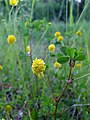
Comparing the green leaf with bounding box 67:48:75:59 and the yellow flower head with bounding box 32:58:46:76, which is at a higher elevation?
the green leaf with bounding box 67:48:75:59

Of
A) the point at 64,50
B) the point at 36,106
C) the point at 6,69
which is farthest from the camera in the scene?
the point at 6,69

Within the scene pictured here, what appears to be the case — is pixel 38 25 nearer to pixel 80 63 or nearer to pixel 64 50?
pixel 64 50

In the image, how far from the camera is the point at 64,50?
861 millimetres

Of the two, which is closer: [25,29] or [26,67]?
[25,29]

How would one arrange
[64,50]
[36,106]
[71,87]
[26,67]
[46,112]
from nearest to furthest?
[64,50], [46,112], [36,106], [71,87], [26,67]

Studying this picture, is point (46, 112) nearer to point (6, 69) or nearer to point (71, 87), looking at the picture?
point (71, 87)

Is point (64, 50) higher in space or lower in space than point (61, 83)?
higher

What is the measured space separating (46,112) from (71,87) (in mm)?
345

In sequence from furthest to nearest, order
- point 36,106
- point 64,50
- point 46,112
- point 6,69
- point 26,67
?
1. point 6,69
2. point 26,67
3. point 36,106
4. point 46,112
5. point 64,50

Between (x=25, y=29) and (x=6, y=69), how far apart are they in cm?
58

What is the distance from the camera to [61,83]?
1397 millimetres

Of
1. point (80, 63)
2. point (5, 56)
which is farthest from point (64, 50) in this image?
point (5, 56)

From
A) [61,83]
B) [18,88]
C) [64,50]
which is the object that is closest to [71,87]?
[61,83]

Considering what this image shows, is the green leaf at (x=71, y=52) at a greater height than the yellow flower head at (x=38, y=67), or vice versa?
the green leaf at (x=71, y=52)
